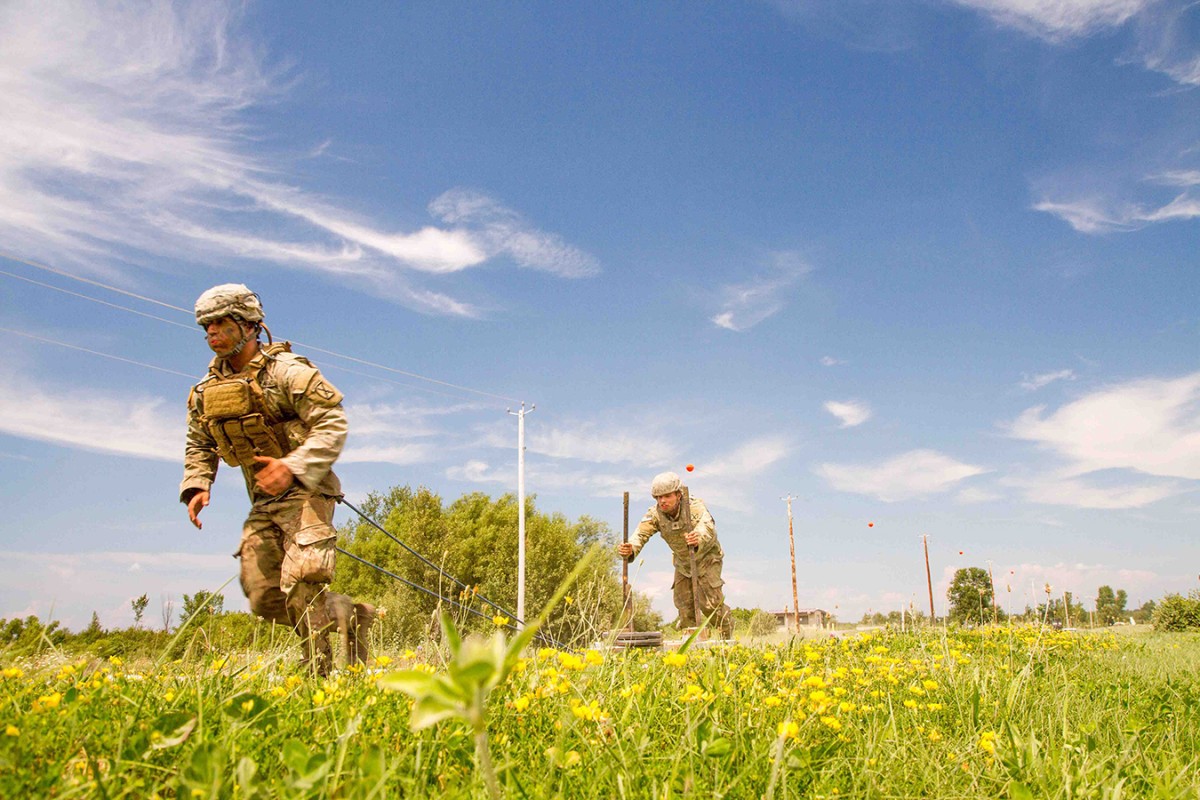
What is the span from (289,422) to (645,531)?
651 cm

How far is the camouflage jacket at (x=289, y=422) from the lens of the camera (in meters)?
5.22

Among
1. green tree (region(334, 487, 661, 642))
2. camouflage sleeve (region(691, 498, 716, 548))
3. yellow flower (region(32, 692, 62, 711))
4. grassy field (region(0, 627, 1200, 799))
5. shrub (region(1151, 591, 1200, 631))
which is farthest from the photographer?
green tree (region(334, 487, 661, 642))

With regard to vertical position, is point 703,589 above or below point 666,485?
below

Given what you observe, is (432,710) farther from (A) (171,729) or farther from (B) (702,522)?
(B) (702,522)

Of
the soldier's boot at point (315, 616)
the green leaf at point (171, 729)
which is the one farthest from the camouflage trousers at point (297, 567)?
the green leaf at point (171, 729)

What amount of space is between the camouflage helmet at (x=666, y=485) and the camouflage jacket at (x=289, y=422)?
5.86 meters

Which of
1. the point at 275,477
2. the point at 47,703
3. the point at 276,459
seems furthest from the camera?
the point at 276,459

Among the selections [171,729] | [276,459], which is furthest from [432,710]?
[276,459]

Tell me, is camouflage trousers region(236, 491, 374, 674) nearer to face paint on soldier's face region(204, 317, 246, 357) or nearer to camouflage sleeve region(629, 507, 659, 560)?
face paint on soldier's face region(204, 317, 246, 357)

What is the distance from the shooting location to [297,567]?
5078 mm

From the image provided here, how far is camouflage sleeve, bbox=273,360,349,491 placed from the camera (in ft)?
16.9

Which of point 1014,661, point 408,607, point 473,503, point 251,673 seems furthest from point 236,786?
point 473,503

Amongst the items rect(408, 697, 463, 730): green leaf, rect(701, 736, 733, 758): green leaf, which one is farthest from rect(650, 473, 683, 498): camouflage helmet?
rect(408, 697, 463, 730): green leaf

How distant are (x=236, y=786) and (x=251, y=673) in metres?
1.34
